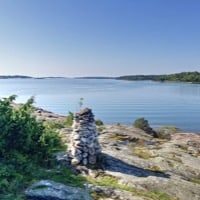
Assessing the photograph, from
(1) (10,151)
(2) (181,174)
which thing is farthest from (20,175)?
(2) (181,174)

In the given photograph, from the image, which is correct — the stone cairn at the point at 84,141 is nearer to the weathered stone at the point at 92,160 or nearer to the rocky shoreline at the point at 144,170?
the weathered stone at the point at 92,160

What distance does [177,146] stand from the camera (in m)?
17.0

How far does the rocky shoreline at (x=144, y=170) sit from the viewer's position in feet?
32.3

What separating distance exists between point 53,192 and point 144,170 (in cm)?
410

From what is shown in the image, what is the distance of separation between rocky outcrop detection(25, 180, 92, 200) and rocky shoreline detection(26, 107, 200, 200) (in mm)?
584

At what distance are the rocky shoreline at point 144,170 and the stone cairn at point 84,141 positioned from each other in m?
0.26

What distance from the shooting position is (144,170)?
470 inches

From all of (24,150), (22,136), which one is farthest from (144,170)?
(22,136)

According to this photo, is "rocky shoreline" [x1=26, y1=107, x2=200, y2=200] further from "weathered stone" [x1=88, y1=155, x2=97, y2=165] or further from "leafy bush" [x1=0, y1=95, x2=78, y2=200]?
"leafy bush" [x1=0, y1=95, x2=78, y2=200]

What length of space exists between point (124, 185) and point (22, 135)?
11.8ft

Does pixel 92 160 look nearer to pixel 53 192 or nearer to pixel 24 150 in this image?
pixel 24 150

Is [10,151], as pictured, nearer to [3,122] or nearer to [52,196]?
[3,122]

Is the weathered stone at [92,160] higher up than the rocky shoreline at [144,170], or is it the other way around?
the weathered stone at [92,160]

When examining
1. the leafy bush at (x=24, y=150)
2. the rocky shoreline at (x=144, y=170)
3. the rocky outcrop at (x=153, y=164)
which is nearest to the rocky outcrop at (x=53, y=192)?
the leafy bush at (x=24, y=150)
